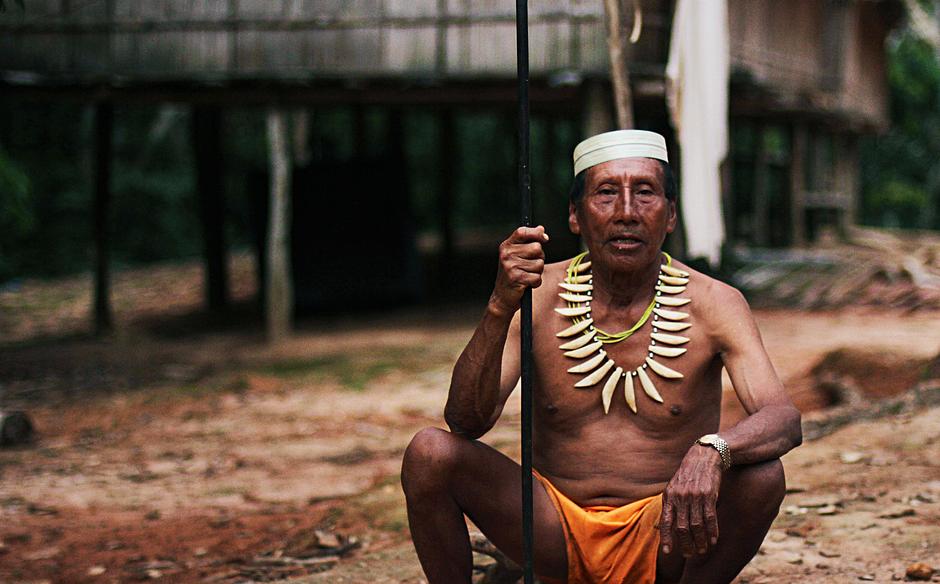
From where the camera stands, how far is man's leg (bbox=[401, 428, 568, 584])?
2.82m

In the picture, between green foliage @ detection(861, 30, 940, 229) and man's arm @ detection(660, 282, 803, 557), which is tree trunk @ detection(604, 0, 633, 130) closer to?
man's arm @ detection(660, 282, 803, 557)

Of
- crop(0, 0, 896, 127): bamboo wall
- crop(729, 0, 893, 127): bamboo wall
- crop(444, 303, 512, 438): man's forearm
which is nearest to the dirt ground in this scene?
crop(444, 303, 512, 438): man's forearm

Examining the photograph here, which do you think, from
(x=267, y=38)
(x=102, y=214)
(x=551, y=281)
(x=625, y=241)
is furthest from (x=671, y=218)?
(x=102, y=214)

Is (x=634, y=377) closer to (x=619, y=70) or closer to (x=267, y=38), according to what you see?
(x=619, y=70)

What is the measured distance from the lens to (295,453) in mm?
6727

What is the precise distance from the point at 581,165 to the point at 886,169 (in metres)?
25.4

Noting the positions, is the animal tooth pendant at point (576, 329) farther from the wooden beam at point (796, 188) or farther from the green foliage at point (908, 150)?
the green foliage at point (908, 150)

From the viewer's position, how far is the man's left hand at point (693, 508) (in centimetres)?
255

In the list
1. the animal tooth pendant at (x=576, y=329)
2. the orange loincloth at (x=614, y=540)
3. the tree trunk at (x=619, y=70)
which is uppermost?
the tree trunk at (x=619, y=70)

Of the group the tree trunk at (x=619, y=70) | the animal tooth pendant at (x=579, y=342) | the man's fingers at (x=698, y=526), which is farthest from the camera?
the tree trunk at (x=619, y=70)

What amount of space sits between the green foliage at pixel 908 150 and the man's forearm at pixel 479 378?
21923 millimetres

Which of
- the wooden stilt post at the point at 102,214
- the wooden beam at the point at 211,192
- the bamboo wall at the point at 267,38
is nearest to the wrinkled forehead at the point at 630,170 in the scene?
the bamboo wall at the point at 267,38

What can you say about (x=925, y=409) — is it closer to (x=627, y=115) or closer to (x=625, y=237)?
(x=627, y=115)

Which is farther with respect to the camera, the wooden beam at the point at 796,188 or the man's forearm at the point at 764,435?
the wooden beam at the point at 796,188
